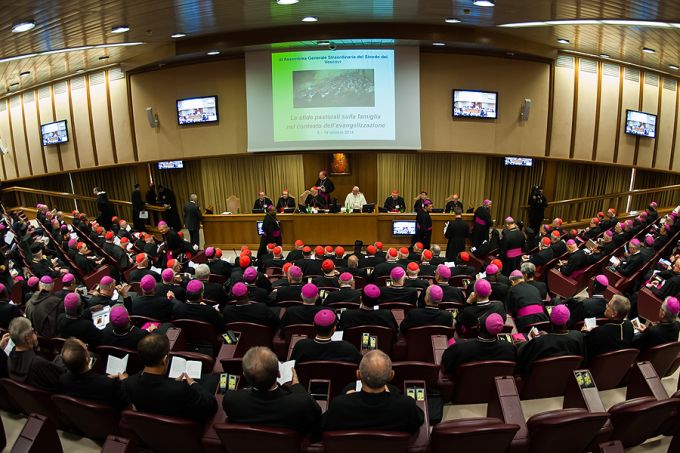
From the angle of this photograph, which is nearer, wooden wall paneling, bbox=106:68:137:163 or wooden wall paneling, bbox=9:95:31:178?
wooden wall paneling, bbox=106:68:137:163

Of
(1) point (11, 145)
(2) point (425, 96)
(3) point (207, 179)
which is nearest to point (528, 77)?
(2) point (425, 96)

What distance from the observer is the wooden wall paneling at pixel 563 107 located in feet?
41.8

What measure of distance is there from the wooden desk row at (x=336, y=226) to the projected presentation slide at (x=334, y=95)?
6.74 ft

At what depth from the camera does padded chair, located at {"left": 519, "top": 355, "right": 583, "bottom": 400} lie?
163 inches

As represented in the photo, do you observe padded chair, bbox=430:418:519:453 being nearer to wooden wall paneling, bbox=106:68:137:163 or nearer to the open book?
the open book

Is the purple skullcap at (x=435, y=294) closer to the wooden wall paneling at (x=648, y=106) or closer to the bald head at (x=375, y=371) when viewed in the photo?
the bald head at (x=375, y=371)

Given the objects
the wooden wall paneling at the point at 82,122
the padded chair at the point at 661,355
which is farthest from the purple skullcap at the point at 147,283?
the wooden wall paneling at the point at 82,122

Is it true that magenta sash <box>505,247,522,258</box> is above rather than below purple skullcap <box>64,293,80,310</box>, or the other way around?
below

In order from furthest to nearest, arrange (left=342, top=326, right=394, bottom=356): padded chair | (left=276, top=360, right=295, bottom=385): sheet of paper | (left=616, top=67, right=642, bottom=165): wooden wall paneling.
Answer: (left=616, top=67, right=642, bottom=165): wooden wall paneling < (left=342, top=326, right=394, bottom=356): padded chair < (left=276, top=360, right=295, bottom=385): sheet of paper

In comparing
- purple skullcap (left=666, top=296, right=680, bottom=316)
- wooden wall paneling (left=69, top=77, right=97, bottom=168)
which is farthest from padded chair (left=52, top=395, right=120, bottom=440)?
wooden wall paneling (left=69, top=77, right=97, bottom=168)

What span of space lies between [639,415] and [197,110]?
12.2m

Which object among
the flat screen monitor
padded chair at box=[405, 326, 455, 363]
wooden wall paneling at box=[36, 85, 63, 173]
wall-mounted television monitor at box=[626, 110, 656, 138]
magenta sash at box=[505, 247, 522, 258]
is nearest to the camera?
padded chair at box=[405, 326, 455, 363]

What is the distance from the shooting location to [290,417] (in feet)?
9.78

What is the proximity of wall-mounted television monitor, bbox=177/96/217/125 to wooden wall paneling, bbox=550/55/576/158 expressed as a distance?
9344 millimetres
